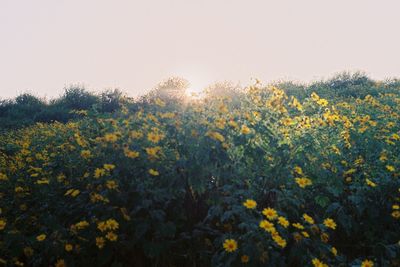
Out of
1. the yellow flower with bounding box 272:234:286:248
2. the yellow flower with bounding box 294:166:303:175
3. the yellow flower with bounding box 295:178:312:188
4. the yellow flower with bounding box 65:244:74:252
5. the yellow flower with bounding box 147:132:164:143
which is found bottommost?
the yellow flower with bounding box 272:234:286:248

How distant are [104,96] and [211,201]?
20380 mm

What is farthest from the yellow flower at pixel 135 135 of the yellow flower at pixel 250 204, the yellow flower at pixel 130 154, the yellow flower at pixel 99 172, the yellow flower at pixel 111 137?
the yellow flower at pixel 250 204

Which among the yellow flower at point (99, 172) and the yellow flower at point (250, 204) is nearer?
the yellow flower at point (250, 204)

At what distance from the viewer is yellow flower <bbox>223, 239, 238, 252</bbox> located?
3000 mm

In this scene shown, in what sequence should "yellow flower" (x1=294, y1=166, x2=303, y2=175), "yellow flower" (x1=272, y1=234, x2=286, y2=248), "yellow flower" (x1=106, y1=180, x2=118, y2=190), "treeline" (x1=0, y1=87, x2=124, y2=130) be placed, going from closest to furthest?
"yellow flower" (x1=272, y1=234, x2=286, y2=248) → "yellow flower" (x1=106, y1=180, x2=118, y2=190) → "yellow flower" (x1=294, y1=166, x2=303, y2=175) → "treeline" (x1=0, y1=87, x2=124, y2=130)

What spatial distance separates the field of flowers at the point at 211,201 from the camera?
10.7ft

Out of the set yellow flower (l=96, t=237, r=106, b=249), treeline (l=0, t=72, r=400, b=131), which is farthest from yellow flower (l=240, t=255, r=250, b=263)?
treeline (l=0, t=72, r=400, b=131)

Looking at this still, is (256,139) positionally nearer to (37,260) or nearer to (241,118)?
(241,118)

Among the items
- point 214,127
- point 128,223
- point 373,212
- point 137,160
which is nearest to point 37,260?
point 128,223

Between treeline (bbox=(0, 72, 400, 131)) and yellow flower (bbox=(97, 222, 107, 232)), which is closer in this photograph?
yellow flower (bbox=(97, 222, 107, 232))

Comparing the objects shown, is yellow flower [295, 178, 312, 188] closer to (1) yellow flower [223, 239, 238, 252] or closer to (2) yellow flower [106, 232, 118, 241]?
(1) yellow flower [223, 239, 238, 252]

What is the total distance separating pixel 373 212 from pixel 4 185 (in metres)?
3.94

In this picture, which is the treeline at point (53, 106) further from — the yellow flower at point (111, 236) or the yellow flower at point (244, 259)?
the yellow flower at point (244, 259)

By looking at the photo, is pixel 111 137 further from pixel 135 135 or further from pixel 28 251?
pixel 28 251
